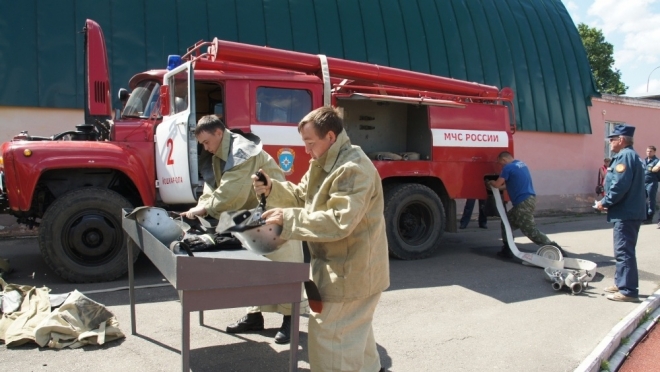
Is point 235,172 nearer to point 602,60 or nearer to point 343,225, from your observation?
point 343,225

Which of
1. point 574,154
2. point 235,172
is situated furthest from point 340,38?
point 574,154

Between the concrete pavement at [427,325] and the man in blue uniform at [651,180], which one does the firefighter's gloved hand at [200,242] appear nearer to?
the concrete pavement at [427,325]

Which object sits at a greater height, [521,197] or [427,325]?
[521,197]

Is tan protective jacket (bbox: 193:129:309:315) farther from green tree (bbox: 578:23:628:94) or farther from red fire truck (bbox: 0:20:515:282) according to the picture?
green tree (bbox: 578:23:628:94)

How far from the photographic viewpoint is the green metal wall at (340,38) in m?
9.13

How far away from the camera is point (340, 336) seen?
9.44ft

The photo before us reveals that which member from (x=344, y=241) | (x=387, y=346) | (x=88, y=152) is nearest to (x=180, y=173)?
(x=88, y=152)

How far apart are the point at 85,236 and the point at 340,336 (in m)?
4.00

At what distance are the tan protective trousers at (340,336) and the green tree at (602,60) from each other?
3594cm

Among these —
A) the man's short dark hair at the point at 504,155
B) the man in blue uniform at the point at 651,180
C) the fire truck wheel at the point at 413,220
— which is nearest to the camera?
the fire truck wheel at the point at 413,220

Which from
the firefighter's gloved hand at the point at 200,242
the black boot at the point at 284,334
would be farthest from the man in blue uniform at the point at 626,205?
the firefighter's gloved hand at the point at 200,242

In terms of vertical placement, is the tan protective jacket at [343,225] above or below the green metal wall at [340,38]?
below

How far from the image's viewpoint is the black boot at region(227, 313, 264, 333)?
4414 mm

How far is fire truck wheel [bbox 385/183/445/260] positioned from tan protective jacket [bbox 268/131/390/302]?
447cm
